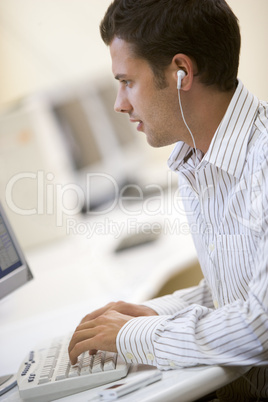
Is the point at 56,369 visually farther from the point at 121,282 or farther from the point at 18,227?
the point at 18,227

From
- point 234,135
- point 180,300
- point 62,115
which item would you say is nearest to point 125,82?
point 234,135

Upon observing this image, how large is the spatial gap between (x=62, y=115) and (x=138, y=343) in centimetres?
184

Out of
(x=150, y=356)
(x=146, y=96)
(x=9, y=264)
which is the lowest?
→ (x=150, y=356)

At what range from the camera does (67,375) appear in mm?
920

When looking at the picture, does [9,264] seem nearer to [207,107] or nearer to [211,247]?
[211,247]

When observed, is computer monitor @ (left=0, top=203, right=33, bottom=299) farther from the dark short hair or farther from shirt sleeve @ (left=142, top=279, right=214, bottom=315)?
the dark short hair

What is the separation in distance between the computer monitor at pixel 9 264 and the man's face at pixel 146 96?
411 millimetres

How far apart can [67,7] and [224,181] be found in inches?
93.8

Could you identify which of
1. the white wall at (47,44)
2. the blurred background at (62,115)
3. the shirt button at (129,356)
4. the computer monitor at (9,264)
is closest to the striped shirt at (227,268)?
the shirt button at (129,356)

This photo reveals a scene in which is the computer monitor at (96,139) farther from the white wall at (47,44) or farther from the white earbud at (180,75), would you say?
the white earbud at (180,75)

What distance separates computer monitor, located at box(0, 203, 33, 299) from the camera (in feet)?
3.99

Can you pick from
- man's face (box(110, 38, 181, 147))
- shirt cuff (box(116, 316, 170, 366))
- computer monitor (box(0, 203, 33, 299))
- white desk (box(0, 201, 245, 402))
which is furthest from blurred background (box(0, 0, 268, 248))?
shirt cuff (box(116, 316, 170, 366))

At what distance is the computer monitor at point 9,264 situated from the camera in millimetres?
1215

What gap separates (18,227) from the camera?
2377 mm
